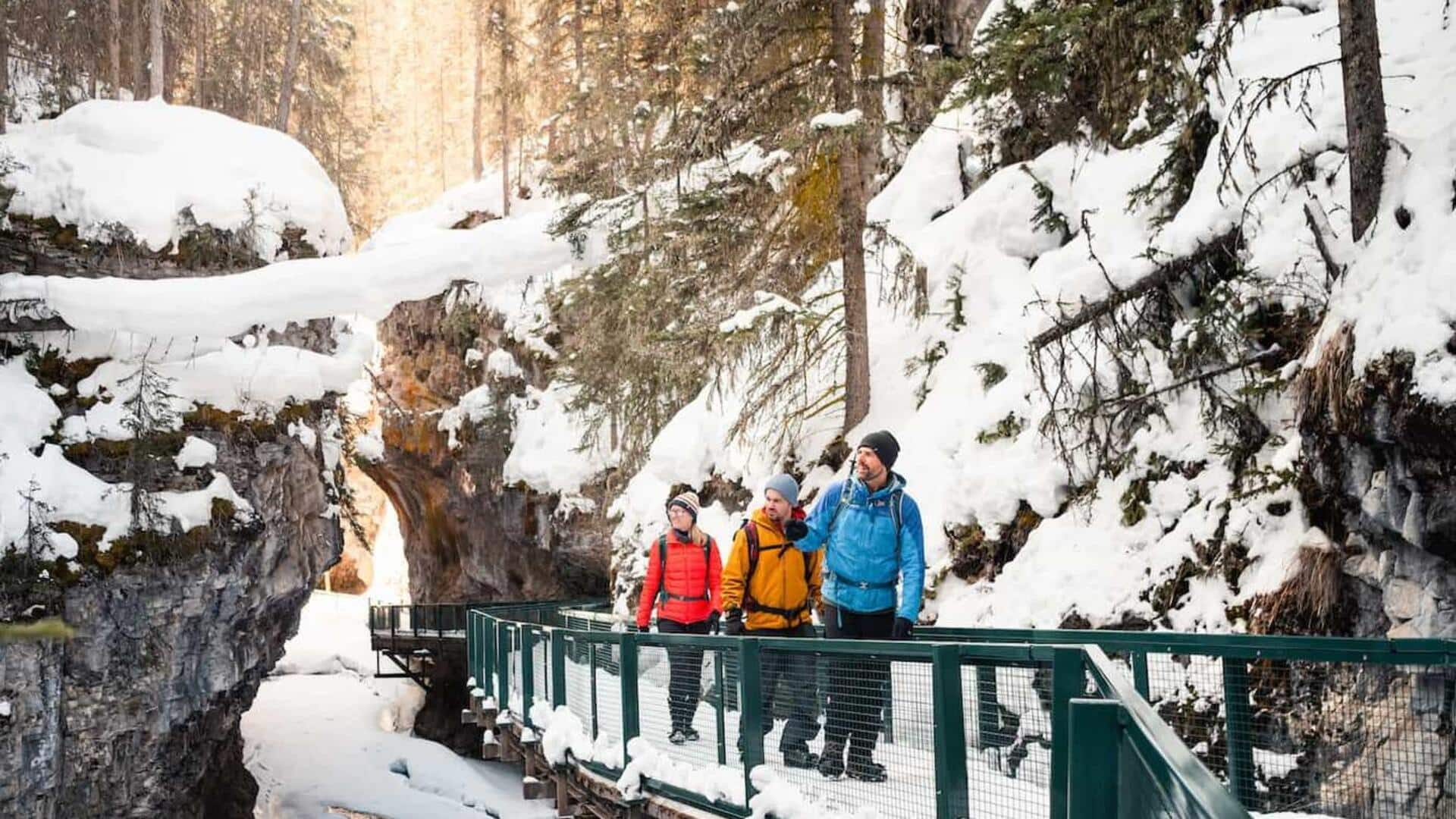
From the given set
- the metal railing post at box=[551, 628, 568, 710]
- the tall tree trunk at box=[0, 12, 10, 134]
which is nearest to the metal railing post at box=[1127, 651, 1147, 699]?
the metal railing post at box=[551, 628, 568, 710]

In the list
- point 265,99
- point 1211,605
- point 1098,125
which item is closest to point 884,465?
point 1211,605

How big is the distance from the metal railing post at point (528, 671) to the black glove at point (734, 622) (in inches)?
160

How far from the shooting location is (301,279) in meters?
13.8

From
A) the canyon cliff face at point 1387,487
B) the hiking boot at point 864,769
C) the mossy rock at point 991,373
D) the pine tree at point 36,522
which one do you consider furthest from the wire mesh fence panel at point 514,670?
the pine tree at point 36,522

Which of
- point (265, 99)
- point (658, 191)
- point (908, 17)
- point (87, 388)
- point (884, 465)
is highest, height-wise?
point (265, 99)

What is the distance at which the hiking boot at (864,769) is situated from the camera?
5.12 meters

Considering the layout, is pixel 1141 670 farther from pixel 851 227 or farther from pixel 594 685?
pixel 851 227

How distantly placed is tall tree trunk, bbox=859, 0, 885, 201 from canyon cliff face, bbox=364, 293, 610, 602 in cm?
1629

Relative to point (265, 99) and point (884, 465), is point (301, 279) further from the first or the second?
point (265, 99)

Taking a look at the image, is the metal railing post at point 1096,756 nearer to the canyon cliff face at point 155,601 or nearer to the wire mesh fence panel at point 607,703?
the wire mesh fence panel at point 607,703

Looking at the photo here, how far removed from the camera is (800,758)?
5.59 m

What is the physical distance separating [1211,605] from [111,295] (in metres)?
14.9

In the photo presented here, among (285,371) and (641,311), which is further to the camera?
(285,371)

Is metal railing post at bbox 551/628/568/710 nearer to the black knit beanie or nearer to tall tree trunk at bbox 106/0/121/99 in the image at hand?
the black knit beanie
